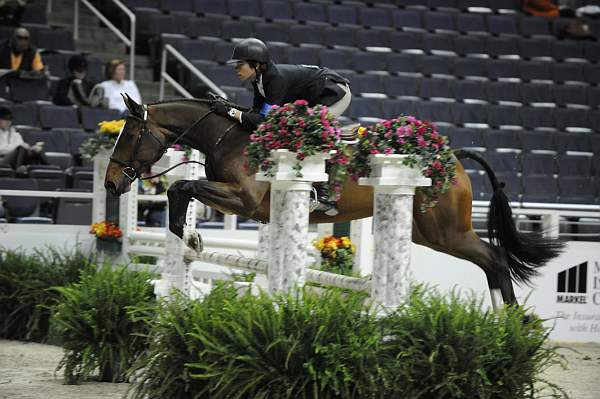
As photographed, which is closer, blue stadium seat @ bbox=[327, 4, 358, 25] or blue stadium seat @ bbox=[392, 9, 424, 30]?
blue stadium seat @ bbox=[327, 4, 358, 25]

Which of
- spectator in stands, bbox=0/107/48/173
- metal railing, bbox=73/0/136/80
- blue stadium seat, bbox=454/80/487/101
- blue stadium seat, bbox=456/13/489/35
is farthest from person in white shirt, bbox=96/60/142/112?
blue stadium seat, bbox=456/13/489/35

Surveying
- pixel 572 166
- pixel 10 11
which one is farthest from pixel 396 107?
pixel 10 11

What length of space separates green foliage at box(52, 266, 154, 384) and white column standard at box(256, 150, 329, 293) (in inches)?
52.1

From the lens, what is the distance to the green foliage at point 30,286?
7.00 meters

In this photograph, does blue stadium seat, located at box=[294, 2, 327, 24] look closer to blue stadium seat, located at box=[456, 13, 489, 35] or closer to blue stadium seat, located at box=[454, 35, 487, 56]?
blue stadium seat, located at box=[454, 35, 487, 56]

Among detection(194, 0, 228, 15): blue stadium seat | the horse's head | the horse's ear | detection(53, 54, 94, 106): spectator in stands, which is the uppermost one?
detection(194, 0, 228, 15): blue stadium seat

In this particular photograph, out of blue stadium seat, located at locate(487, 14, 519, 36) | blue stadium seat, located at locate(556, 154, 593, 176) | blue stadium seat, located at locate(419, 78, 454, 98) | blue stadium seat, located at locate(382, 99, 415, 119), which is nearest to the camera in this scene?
blue stadium seat, located at locate(556, 154, 593, 176)

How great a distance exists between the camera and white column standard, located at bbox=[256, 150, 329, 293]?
4.28 meters

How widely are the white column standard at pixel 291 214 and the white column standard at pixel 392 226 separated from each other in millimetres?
252

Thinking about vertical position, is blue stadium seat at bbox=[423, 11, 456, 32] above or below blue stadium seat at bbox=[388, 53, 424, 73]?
above

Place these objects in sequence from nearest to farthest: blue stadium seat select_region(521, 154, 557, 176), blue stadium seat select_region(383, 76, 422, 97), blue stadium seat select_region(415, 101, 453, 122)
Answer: blue stadium seat select_region(521, 154, 557, 176) → blue stadium seat select_region(415, 101, 453, 122) → blue stadium seat select_region(383, 76, 422, 97)

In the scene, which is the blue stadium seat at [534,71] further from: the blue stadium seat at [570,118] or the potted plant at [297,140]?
the potted plant at [297,140]

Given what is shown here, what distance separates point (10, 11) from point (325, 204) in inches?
268

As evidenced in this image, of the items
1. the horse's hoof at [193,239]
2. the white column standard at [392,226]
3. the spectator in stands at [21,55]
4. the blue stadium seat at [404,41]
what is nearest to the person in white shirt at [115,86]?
the spectator in stands at [21,55]
